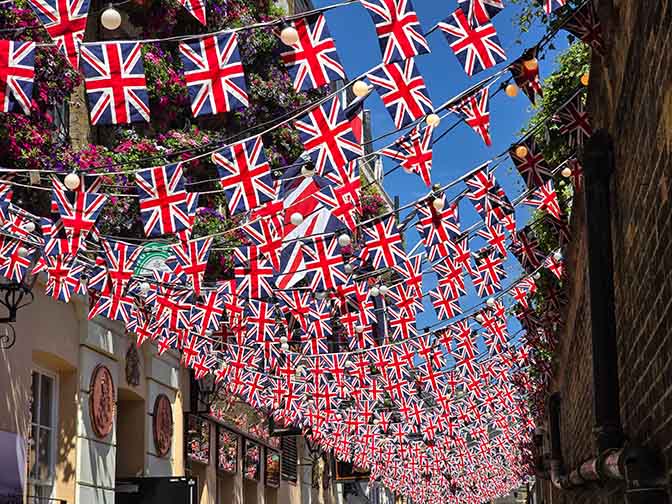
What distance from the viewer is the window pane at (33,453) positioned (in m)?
13.3

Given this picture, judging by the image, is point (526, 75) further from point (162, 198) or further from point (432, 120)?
point (162, 198)

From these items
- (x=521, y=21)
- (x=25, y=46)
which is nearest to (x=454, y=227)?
(x=521, y=21)

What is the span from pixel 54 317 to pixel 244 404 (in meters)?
11.6

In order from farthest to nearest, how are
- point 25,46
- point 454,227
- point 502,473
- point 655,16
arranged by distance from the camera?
point 502,473 < point 454,227 < point 25,46 < point 655,16

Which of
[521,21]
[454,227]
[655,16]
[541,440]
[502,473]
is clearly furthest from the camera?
[502,473]

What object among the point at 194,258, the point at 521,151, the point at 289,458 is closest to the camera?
the point at 521,151

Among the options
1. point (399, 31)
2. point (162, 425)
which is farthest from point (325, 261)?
point (162, 425)

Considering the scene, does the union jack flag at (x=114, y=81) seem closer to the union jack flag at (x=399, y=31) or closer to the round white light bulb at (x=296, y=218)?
the union jack flag at (x=399, y=31)

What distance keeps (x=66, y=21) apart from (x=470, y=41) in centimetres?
249

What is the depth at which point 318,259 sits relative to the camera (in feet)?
41.0

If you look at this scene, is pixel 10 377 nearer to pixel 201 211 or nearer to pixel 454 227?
pixel 454 227

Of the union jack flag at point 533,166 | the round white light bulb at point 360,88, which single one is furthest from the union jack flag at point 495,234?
the round white light bulb at point 360,88

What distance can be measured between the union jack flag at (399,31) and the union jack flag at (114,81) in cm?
159

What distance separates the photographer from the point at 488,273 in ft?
46.0
